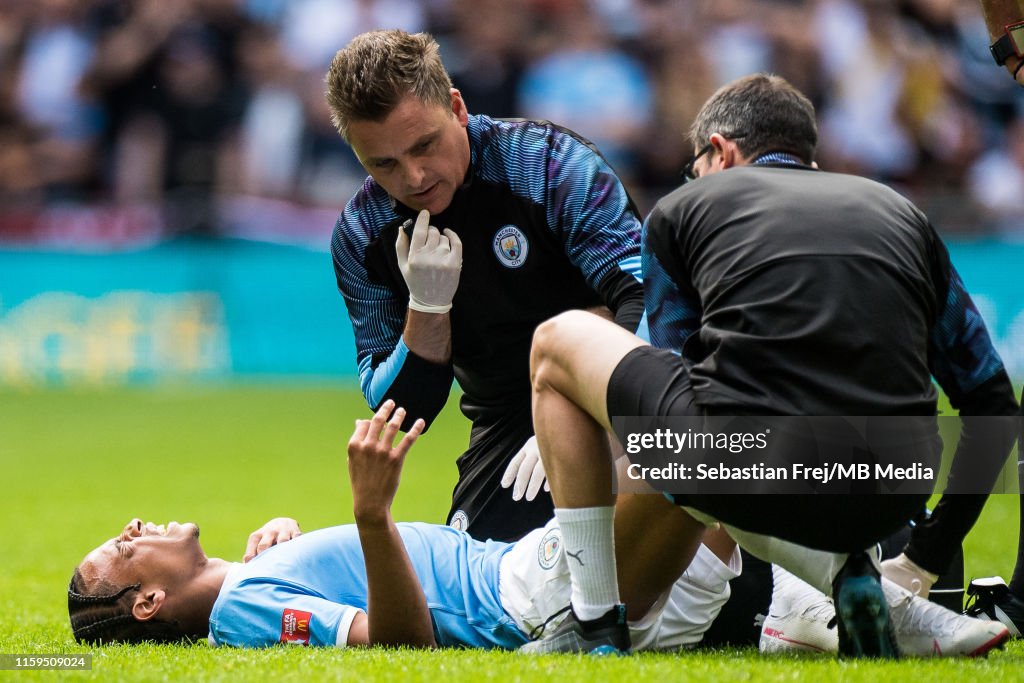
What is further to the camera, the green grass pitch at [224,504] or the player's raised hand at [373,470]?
the player's raised hand at [373,470]

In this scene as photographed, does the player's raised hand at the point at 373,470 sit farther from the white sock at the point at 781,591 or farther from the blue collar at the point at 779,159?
the blue collar at the point at 779,159

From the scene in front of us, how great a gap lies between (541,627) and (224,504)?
4.86 metres

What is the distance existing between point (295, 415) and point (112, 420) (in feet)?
5.49

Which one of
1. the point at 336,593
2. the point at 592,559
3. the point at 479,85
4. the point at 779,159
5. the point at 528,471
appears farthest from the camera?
the point at 479,85

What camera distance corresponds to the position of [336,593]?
434 cm

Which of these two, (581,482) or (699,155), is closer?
(581,482)

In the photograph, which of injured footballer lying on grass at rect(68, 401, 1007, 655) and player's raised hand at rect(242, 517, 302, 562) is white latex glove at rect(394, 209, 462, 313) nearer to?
injured footballer lying on grass at rect(68, 401, 1007, 655)

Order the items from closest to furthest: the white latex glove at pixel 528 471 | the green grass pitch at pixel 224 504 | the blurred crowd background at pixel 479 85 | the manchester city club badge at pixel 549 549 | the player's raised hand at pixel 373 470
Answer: the green grass pitch at pixel 224 504 < the player's raised hand at pixel 373 470 < the manchester city club badge at pixel 549 549 < the white latex glove at pixel 528 471 < the blurred crowd background at pixel 479 85

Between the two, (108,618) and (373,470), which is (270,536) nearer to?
(108,618)

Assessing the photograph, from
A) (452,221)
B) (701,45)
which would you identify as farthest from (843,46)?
(452,221)

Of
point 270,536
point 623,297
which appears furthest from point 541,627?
point 270,536

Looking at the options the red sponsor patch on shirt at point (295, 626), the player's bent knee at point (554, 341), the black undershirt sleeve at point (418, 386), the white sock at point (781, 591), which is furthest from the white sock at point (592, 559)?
the black undershirt sleeve at point (418, 386)

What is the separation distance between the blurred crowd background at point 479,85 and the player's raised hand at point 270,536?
9.42 m

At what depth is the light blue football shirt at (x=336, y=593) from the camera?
164 inches
